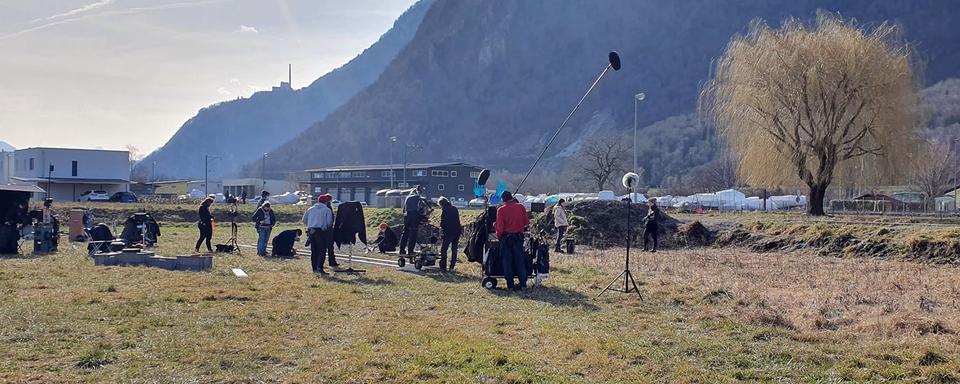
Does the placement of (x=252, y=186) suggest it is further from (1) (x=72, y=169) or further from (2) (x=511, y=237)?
(2) (x=511, y=237)

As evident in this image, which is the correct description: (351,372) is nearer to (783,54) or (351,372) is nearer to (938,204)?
(783,54)

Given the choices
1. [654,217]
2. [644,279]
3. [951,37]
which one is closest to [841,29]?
[654,217]

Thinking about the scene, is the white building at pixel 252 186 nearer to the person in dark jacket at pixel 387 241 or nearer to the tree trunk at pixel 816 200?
the tree trunk at pixel 816 200

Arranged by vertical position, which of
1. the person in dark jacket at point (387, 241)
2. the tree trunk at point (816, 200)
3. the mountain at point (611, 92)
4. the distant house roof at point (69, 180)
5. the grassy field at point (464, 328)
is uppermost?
the mountain at point (611, 92)

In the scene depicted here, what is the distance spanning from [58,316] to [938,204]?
199ft

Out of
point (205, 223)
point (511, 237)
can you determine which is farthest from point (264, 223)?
point (511, 237)

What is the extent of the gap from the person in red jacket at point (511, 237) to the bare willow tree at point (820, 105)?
23.3 m

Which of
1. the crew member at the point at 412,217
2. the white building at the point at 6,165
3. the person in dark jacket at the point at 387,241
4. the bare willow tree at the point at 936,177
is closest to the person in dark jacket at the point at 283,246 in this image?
the person in dark jacket at the point at 387,241

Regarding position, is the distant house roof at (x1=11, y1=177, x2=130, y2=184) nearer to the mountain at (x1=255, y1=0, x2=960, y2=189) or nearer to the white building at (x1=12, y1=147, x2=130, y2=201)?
the white building at (x1=12, y1=147, x2=130, y2=201)

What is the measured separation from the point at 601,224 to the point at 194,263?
1561cm

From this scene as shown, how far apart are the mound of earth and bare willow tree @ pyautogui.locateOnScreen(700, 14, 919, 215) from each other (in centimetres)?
775

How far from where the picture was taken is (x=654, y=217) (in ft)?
75.7

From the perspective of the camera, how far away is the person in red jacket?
13.2 m

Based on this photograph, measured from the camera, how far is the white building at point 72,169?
77.8 meters
